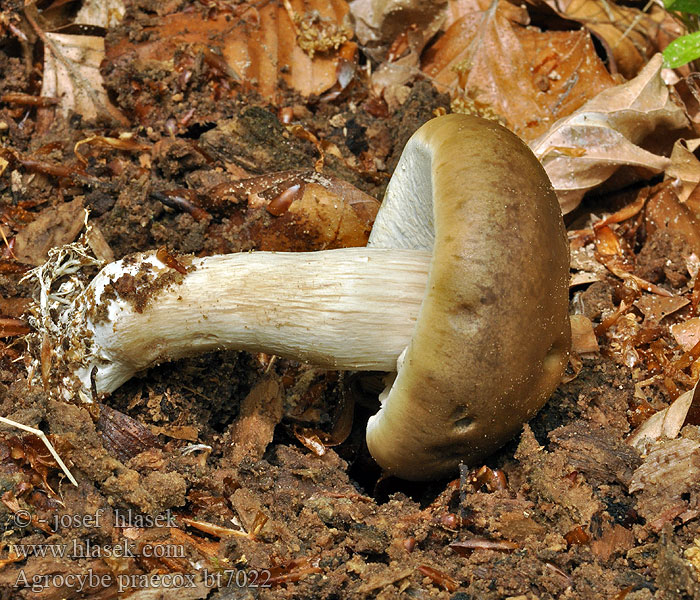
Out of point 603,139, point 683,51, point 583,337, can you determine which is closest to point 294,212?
point 583,337

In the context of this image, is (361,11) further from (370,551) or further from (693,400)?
(370,551)

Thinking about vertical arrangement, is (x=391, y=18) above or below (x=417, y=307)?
above

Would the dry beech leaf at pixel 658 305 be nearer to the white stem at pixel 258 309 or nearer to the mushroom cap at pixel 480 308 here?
the mushroom cap at pixel 480 308

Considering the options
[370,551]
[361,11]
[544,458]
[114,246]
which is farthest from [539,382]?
[361,11]

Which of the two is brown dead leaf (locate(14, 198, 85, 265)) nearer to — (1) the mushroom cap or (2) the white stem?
(2) the white stem

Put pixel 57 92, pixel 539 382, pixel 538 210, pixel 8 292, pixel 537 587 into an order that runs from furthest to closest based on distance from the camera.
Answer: pixel 57 92 < pixel 8 292 < pixel 539 382 < pixel 538 210 < pixel 537 587

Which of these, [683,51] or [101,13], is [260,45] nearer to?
[101,13]

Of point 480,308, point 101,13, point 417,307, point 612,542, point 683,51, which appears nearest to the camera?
point 480,308
